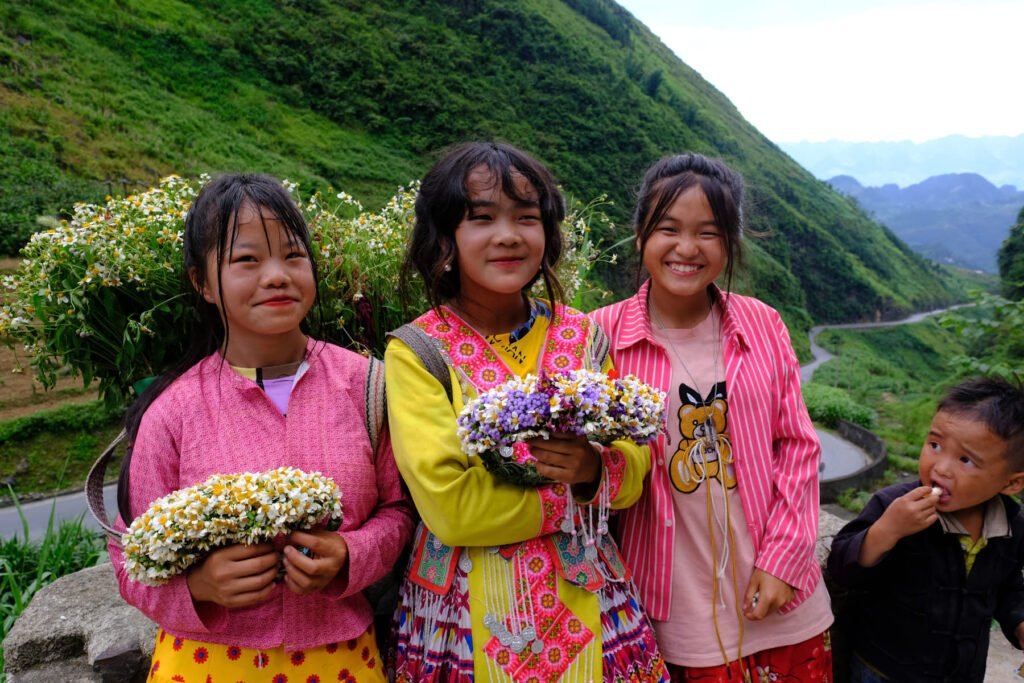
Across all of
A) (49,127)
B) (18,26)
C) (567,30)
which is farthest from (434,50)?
(49,127)

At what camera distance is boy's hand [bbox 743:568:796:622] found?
172cm

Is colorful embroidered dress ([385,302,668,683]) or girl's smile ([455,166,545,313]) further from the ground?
girl's smile ([455,166,545,313])

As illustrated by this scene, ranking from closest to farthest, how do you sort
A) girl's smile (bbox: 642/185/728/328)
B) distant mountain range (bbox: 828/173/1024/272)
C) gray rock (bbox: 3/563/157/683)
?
girl's smile (bbox: 642/185/728/328) → gray rock (bbox: 3/563/157/683) → distant mountain range (bbox: 828/173/1024/272)

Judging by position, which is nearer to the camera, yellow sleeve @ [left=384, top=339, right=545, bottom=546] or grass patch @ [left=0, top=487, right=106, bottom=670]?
yellow sleeve @ [left=384, top=339, right=545, bottom=546]

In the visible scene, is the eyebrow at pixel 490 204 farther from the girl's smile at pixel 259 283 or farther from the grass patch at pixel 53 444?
the grass patch at pixel 53 444

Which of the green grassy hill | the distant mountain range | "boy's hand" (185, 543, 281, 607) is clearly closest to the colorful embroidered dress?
"boy's hand" (185, 543, 281, 607)

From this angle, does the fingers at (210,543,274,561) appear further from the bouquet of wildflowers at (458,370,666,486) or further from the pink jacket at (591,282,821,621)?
the pink jacket at (591,282,821,621)

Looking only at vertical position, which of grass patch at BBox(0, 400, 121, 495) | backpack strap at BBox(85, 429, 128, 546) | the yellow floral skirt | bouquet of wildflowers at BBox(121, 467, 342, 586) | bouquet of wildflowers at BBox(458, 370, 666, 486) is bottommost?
grass patch at BBox(0, 400, 121, 495)

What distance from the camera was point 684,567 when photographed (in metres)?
1.79

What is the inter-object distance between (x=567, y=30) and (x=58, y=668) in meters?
69.5

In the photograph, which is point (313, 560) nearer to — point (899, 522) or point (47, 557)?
point (899, 522)

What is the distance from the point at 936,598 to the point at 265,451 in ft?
6.56

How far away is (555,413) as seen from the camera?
1312 millimetres

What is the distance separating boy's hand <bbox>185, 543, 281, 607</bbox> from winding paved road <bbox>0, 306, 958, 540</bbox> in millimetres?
2769
